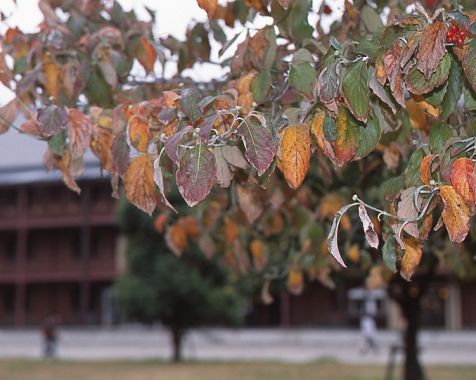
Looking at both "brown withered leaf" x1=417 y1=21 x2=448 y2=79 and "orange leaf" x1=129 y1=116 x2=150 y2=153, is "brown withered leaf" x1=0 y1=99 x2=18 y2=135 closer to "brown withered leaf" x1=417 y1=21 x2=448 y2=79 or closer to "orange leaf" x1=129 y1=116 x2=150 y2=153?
"orange leaf" x1=129 y1=116 x2=150 y2=153

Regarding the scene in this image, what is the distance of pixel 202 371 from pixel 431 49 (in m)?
17.8

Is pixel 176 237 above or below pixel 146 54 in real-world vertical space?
below

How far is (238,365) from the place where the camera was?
69.9 ft

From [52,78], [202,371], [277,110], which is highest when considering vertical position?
[52,78]

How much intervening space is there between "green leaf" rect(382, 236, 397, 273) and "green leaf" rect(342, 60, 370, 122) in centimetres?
46

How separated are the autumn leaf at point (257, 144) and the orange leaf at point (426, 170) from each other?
55cm

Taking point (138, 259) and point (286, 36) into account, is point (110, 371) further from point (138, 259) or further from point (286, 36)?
point (286, 36)

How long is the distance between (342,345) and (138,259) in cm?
1203

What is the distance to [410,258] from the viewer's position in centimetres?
323

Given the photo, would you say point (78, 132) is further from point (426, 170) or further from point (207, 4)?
point (426, 170)

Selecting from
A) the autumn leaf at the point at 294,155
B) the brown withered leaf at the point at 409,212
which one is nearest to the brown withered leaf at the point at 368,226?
the brown withered leaf at the point at 409,212

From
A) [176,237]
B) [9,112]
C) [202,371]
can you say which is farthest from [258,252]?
[202,371]

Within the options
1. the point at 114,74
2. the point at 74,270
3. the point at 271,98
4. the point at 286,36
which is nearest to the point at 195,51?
the point at 114,74

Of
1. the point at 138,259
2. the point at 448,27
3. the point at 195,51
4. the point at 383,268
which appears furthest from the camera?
the point at 138,259
